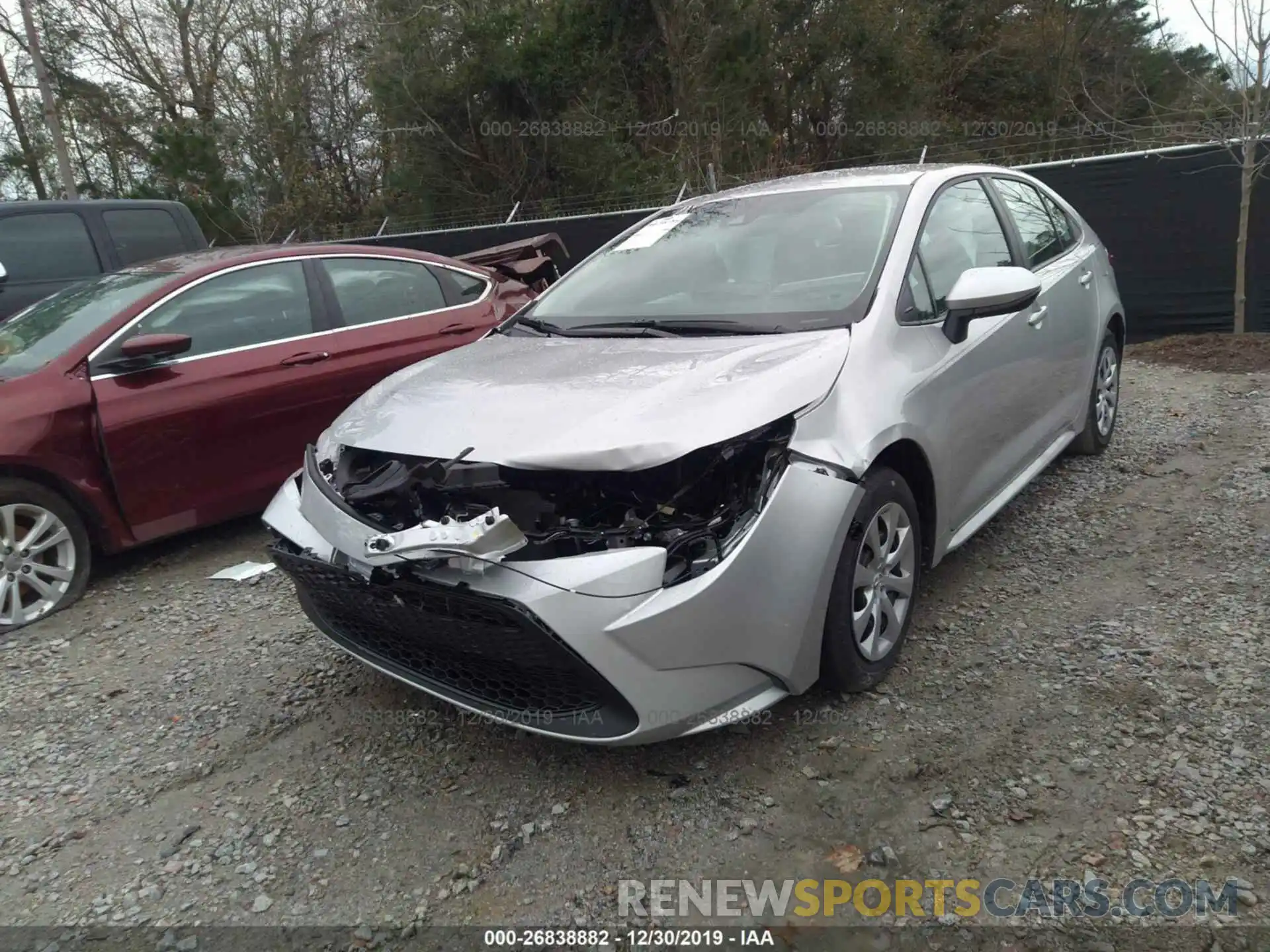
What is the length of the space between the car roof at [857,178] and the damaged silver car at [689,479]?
75 mm

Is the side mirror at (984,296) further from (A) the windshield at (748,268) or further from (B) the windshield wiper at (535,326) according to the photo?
(B) the windshield wiper at (535,326)

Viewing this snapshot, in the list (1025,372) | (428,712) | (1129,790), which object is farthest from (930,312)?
(428,712)

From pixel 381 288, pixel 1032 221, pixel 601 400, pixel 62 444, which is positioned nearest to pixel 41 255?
pixel 381 288

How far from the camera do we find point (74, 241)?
6398 mm

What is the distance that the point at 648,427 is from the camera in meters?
2.42

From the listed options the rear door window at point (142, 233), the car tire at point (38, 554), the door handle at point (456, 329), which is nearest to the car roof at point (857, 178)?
the door handle at point (456, 329)

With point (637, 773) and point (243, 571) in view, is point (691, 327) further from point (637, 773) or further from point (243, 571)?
point (243, 571)

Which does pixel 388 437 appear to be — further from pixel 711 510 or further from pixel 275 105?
pixel 275 105

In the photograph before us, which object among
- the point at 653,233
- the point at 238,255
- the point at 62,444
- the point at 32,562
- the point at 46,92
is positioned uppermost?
the point at 46,92

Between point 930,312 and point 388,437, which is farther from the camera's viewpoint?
point 930,312

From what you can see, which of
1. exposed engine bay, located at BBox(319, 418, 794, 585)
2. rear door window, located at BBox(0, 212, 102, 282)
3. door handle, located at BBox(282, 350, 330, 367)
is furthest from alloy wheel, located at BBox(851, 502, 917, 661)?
rear door window, located at BBox(0, 212, 102, 282)

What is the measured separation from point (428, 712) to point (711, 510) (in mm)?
1260

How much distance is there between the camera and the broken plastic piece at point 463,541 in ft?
7.46

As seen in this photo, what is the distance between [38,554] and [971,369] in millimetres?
3915
